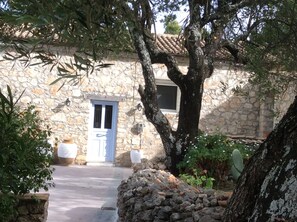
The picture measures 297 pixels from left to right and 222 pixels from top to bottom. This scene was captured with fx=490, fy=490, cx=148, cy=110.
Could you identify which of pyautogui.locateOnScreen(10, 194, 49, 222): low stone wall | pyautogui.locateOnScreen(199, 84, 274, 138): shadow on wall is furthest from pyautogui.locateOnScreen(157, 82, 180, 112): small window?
Answer: pyautogui.locateOnScreen(10, 194, 49, 222): low stone wall

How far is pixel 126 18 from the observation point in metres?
2.77

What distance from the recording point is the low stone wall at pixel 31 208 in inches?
199

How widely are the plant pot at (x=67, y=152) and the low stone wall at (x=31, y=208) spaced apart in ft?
34.7

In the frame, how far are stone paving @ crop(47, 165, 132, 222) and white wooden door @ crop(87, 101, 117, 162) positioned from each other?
0.87 meters

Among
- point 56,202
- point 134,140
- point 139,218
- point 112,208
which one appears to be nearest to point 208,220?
point 139,218

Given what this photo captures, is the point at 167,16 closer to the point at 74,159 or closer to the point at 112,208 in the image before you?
the point at 112,208

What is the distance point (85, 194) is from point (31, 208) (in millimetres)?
5086

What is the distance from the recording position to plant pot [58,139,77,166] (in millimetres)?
15656

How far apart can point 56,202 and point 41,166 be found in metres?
4.08

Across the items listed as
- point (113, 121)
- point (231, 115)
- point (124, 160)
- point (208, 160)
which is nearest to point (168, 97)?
point (113, 121)

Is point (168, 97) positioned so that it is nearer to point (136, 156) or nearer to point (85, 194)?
point (136, 156)

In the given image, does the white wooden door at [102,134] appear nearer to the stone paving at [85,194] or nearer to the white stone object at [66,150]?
the white stone object at [66,150]

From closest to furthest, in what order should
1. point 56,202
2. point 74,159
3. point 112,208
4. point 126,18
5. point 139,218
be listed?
point 126,18
point 139,218
point 112,208
point 56,202
point 74,159

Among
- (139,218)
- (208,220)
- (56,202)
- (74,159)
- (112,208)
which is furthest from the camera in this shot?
(74,159)
